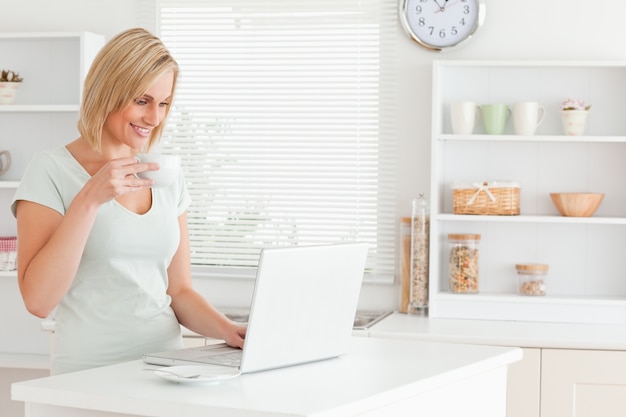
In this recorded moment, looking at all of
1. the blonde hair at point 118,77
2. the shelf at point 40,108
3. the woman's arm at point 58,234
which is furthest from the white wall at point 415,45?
the woman's arm at point 58,234

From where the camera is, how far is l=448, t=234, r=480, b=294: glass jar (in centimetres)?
359

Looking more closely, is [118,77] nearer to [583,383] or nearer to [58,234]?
[58,234]

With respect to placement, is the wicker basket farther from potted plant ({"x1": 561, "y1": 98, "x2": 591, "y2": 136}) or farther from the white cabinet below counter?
the white cabinet below counter

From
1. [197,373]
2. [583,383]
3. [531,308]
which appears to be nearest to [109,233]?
[197,373]

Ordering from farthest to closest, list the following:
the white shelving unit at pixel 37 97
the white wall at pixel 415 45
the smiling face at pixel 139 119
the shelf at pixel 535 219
A: the white shelving unit at pixel 37 97
the white wall at pixel 415 45
the shelf at pixel 535 219
the smiling face at pixel 139 119

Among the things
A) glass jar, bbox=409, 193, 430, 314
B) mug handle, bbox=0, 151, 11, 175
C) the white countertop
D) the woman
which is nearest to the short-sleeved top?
the woman

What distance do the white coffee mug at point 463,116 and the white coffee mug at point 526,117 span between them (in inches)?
6.4

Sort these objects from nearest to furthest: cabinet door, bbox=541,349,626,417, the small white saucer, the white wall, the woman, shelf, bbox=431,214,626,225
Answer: the small white saucer, the woman, cabinet door, bbox=541,349,626,417, shelf, bbox=431,214,626,225, the white wall

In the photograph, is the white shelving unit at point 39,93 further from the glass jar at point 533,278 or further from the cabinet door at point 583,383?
the cabinet door at point 583,383

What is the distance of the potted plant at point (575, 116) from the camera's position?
3494mm

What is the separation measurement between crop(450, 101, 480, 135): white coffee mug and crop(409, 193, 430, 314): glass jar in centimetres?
31

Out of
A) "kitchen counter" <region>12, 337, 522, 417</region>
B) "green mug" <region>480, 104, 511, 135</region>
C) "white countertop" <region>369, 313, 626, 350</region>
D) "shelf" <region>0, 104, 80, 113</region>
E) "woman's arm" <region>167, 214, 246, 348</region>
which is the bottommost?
"white countertop" <region>369, 313, 626, 350</region>

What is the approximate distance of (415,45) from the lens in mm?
3775

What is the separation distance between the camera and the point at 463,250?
3.61 meters
